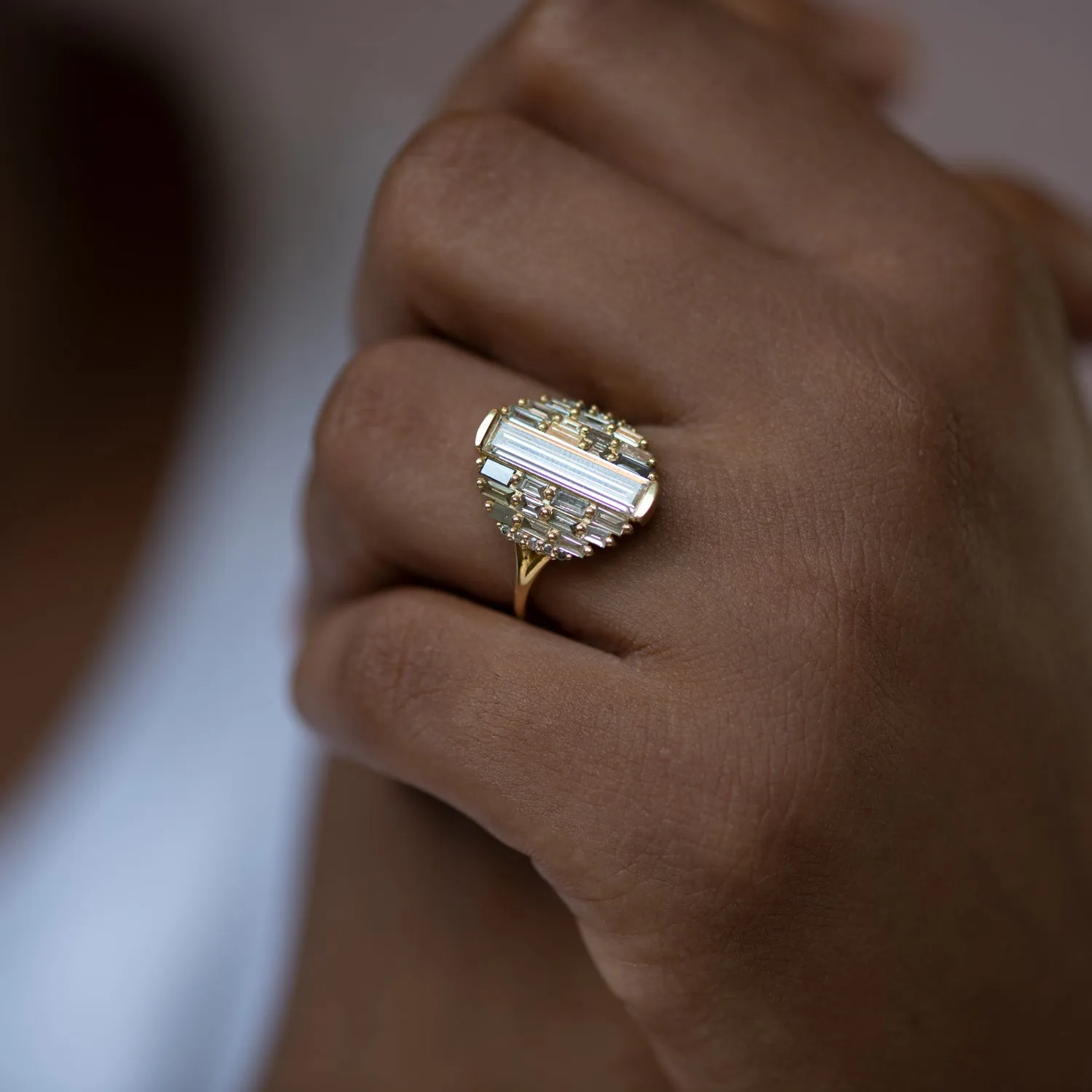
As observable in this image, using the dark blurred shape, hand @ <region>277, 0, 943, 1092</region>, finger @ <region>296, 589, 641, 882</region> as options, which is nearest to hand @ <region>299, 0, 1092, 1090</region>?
finger @ <region>296, 589, 641, 882</region>

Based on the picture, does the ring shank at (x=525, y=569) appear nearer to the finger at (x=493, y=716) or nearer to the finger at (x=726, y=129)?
the finger at (x=493, y=716)

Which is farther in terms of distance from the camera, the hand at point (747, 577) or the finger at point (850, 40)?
the finger at point (850, 40)

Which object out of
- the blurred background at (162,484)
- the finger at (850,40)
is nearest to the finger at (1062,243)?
the finger at (850,40)

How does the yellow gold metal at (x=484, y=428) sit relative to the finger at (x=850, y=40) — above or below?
below

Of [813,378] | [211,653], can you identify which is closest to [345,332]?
[211,653]

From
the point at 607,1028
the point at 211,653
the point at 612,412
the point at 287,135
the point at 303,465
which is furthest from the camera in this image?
the point at 287,135

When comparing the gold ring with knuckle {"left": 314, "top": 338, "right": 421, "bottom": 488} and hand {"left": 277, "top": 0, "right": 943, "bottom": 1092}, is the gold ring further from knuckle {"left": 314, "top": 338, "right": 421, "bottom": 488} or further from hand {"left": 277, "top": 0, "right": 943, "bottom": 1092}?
hand {"left": 277, "top": 0, "right": 943, "bottom": 1092}

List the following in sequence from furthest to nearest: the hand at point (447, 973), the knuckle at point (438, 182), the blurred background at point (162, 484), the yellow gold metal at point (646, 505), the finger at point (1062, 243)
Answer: the blurred background at point (162, 484)
the finger at point (1062, 243)
the hand at point (447, 973)
the knuckle at point (438, 182)
the yellow gold metal at point (646, 505)

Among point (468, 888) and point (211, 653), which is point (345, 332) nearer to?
point (211, 653)

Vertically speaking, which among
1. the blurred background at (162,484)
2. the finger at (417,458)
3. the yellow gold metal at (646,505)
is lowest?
the blurred background at (162,484)
